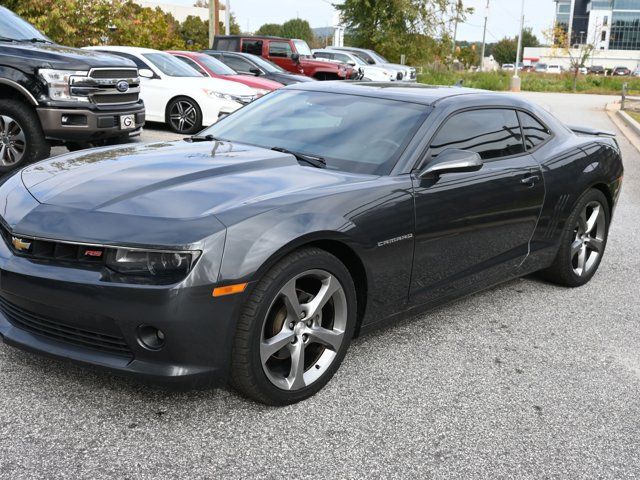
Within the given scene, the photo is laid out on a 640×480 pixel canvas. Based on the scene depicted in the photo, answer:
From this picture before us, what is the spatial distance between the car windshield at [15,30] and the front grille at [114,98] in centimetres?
120

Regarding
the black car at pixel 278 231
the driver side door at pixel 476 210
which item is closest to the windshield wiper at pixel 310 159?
the black car at pixel 278 231

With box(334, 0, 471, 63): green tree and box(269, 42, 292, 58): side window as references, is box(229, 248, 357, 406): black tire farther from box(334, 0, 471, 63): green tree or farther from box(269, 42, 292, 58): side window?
box(334, 0, 471, 63): green tree

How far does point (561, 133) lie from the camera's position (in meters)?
5.43

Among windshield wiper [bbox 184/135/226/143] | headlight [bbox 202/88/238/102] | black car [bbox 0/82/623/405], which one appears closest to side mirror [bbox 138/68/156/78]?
headlight [bbox 202/88/238/102]

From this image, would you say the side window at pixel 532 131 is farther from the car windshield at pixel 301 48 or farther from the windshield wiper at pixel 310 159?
the car windshield at pixel 301 48

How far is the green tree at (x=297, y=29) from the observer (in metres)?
98.3

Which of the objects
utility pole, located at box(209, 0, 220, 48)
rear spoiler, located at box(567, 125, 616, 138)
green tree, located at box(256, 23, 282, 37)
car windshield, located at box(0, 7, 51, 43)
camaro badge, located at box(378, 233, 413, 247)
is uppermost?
green tree, located at box(256, 23, 282, 37)

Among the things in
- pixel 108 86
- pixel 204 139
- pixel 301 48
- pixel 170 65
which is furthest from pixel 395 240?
pixel 301 48

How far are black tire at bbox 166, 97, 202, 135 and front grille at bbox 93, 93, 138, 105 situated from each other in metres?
3.77

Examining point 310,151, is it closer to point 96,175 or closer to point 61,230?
point 96,175

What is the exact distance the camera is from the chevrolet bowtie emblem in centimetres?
318

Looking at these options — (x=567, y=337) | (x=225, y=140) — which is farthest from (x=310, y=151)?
(x=567, y=337)

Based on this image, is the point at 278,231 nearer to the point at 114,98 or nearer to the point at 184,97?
the point at 114,98

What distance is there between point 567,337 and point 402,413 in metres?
1.64
